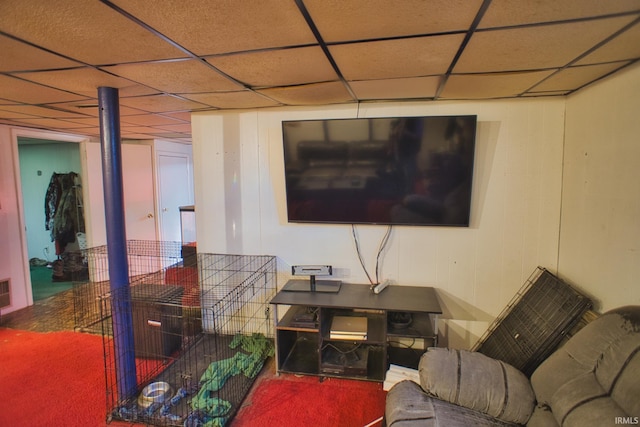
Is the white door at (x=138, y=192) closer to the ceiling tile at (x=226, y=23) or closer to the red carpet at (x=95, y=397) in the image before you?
the red carpet at (x=95, y=397)

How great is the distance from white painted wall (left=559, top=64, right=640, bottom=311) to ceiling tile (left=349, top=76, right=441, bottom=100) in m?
0.97

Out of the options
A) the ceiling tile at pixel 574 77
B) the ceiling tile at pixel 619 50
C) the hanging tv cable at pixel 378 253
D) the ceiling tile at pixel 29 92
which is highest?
the ceiling tile at pixel 29 92

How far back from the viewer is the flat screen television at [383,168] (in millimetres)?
Result: 2539

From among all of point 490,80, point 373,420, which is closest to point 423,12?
point 490,80

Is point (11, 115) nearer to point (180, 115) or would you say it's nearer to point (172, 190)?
point (180, 115)

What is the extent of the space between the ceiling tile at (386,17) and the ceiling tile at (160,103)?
1605 mm

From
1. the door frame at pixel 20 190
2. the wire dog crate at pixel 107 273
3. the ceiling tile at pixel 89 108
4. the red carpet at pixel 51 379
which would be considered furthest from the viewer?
the door frame at pixel 20 190

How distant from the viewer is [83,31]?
4.54ft

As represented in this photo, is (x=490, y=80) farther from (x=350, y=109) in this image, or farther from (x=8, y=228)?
(x=8, y=228)

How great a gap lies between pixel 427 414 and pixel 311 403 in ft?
3.05

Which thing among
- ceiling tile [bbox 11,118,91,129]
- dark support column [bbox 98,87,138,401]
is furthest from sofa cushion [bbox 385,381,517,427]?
ceiling tile [bbox 11,118,91,129]

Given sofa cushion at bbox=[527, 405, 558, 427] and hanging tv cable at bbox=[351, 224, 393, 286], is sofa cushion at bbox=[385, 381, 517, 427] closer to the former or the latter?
sofa cushion at bbox=[527, 405, 558, 427]

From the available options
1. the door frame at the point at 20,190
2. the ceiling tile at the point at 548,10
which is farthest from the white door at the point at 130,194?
the ceiling tile at the point at 548,10

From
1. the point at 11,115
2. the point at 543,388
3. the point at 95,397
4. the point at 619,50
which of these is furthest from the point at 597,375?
the point at 11,115
